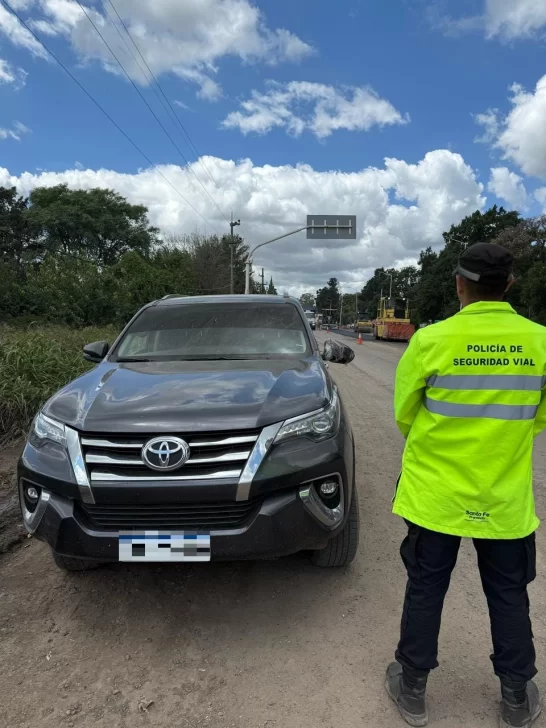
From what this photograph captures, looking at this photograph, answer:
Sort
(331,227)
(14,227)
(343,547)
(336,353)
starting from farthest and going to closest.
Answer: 1. (14,227)
2. (331,227)
3. (336,353)
4. (343,547)

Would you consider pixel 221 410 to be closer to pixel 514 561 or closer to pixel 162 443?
pixel 162 443

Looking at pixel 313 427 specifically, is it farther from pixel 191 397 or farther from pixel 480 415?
pixel 480 415

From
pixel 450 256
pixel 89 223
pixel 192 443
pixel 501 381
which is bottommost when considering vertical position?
pixel 192 443

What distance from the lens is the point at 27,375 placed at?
6.39 metres

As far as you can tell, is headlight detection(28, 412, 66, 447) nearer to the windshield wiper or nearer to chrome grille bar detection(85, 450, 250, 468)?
chrome grille bar detection(85, 450, 250, 468)

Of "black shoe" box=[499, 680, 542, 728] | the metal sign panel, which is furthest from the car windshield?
the metal sign panel

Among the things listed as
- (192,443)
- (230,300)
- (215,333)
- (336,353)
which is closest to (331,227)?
(230,300)

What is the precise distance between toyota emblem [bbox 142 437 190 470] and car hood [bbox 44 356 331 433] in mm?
65

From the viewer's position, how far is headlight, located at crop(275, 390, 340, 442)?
102 inches

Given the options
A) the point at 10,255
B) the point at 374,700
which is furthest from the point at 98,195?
the point at 374,700

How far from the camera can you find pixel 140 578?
3186mm

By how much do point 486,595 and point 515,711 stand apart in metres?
0.45

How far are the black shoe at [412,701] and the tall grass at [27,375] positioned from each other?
4817mm

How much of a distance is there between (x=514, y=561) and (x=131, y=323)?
337cm
